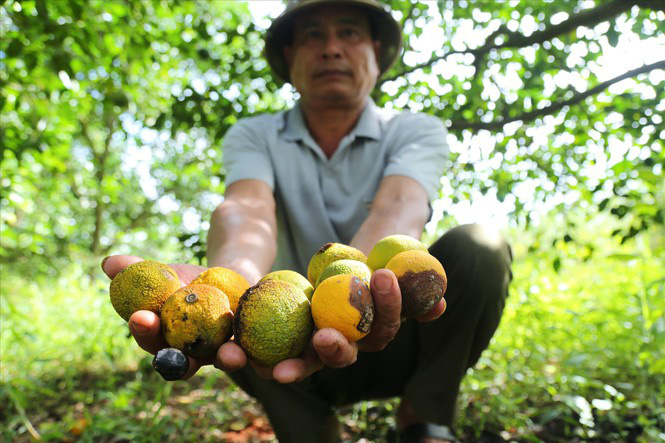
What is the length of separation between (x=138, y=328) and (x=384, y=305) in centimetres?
67

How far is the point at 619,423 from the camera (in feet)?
8.65

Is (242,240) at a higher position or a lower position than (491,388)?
higher

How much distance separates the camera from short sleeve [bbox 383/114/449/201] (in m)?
2.50

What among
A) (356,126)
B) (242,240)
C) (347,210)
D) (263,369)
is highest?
(356,126)

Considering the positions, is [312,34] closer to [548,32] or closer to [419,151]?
[419,151]

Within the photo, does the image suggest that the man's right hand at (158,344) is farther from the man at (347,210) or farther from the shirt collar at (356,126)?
the shirt collar at (356,126)

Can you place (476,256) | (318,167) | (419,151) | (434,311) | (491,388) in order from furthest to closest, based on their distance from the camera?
(491,388) < (318,167) < (419,151) < (476,256) < (434,311)

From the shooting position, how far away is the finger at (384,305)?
4.15 feet

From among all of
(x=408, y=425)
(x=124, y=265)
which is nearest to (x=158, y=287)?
(x=124, y=265)

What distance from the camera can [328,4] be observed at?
9.04 ft

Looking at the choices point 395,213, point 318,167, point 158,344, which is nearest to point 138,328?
point 158,344

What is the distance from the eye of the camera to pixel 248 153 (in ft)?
9.21

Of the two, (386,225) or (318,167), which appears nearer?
(386,225)

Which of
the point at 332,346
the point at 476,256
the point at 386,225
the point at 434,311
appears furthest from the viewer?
the point at 476,256
